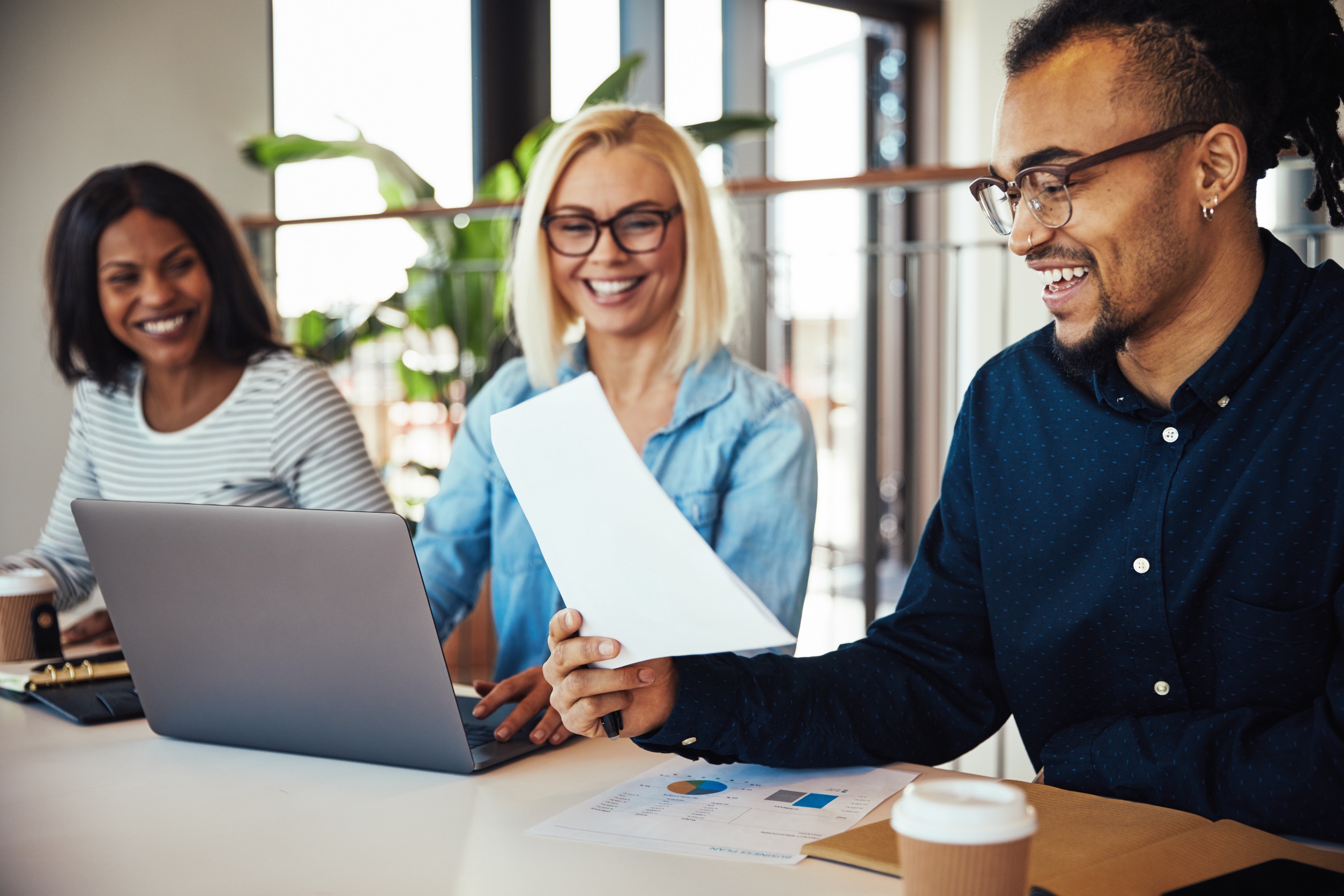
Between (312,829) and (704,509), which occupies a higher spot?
(704,509)

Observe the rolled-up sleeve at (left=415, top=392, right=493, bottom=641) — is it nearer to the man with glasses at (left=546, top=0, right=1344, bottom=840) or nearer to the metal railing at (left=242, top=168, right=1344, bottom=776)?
the man with glasses at (left=546, top=0, right=1344, bottom=840)

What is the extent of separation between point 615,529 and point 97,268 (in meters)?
1.51

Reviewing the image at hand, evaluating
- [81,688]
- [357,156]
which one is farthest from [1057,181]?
[357,156]

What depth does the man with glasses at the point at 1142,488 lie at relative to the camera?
3.27 feet

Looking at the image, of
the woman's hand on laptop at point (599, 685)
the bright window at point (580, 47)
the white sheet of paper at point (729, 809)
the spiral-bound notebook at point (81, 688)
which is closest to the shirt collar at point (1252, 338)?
the white sheet of paper at point (729, 809)

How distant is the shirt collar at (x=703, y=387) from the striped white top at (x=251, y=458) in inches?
21.7

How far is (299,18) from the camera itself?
369cm

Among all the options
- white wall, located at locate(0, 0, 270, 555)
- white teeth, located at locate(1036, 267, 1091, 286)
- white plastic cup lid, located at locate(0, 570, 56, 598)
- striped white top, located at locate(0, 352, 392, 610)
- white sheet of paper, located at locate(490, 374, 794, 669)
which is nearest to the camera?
white sheet of paper, located at locate(490, 374, 794, 669)

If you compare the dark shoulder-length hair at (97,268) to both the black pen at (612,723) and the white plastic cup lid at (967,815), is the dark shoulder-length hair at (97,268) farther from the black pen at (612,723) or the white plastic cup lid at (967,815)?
the white plastic cup lid at (967,815)

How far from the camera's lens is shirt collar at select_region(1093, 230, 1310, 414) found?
1030mm

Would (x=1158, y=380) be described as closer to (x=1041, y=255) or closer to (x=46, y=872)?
→ (x=1041, y=255)

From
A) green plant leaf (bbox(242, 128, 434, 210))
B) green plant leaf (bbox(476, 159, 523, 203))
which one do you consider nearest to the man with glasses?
green plant leaf (bbox(476, 159, 523, 203))

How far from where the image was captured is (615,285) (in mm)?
1726

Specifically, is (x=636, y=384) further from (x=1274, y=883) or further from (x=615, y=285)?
(x=1274, y=883)
